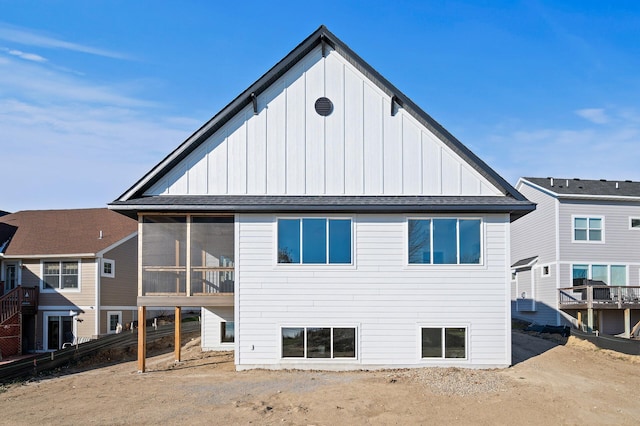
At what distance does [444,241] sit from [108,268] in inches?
628

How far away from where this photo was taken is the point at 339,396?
45.3ft

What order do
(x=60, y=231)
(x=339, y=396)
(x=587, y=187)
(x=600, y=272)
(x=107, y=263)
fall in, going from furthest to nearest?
(x=587, y=187), (x=60, y=231), (x=600, y=272), (x=107, y=263), (x=339, y=396)

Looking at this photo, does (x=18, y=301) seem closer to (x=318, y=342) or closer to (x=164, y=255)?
(x=164, y=255)

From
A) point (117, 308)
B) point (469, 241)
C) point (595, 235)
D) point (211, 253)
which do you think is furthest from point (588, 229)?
point (117, 308)

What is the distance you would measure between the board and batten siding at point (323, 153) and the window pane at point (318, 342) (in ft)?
13.0

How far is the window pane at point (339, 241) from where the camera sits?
55.0 ft

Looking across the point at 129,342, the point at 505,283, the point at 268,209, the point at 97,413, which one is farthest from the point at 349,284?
A: the point at 129,342

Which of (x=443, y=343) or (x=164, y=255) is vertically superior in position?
(x=164, y=255)

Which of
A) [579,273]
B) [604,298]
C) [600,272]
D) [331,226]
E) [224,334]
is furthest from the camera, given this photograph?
[600,272]

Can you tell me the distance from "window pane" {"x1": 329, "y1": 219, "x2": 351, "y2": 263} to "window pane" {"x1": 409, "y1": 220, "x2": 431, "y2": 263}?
70.8 inches

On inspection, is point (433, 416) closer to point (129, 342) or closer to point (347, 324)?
point (347, 324)

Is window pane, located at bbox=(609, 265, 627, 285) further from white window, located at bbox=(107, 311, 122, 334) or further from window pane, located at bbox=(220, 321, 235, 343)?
white window, located at bbox=(107, 311, 122, 334)

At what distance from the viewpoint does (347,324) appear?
1656 cm

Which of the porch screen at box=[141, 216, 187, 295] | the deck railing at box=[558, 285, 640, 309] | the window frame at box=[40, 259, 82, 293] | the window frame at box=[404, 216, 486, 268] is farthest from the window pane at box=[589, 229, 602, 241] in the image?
the window frame at box=[40, 259, 82, 293]
